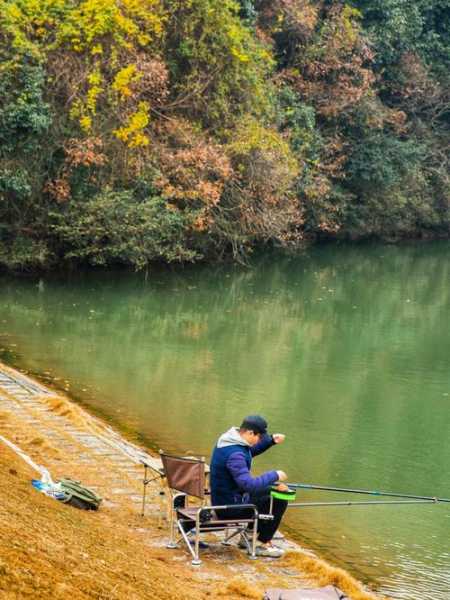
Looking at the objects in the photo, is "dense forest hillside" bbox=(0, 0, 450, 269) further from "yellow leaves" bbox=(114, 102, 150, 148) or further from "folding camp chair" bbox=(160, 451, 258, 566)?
"folding camp chair" bbox=(160, 451, 258, 566)

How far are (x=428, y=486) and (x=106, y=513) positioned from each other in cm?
450

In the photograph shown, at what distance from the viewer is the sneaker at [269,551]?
302 inches

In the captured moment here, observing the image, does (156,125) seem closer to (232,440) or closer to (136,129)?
(136,129)

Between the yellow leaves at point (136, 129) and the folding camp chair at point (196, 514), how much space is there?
17603 millimetres

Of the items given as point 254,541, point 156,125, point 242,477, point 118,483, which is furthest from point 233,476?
point 156,125

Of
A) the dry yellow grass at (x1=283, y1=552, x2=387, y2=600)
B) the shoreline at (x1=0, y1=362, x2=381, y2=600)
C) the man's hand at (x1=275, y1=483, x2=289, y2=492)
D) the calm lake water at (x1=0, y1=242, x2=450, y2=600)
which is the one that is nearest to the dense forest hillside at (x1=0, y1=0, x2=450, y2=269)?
the calm lake water at (x1=0, y1=242, x2=450, y2=600)

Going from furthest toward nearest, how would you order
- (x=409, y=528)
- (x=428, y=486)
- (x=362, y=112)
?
(x=362, y=112) → (x=428, y=486) → (x=409, y=528)

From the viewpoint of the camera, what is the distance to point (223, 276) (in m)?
29.7

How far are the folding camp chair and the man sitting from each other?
0.08 meters

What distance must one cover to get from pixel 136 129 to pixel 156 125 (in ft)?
5.21

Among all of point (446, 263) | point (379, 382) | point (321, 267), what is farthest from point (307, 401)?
point (446, 263)

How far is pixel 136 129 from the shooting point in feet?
80.7

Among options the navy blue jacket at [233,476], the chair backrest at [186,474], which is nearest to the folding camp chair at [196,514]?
the chair backrest at [186,474]

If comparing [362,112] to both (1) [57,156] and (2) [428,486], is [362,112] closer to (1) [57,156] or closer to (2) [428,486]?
(1) [57,156]
